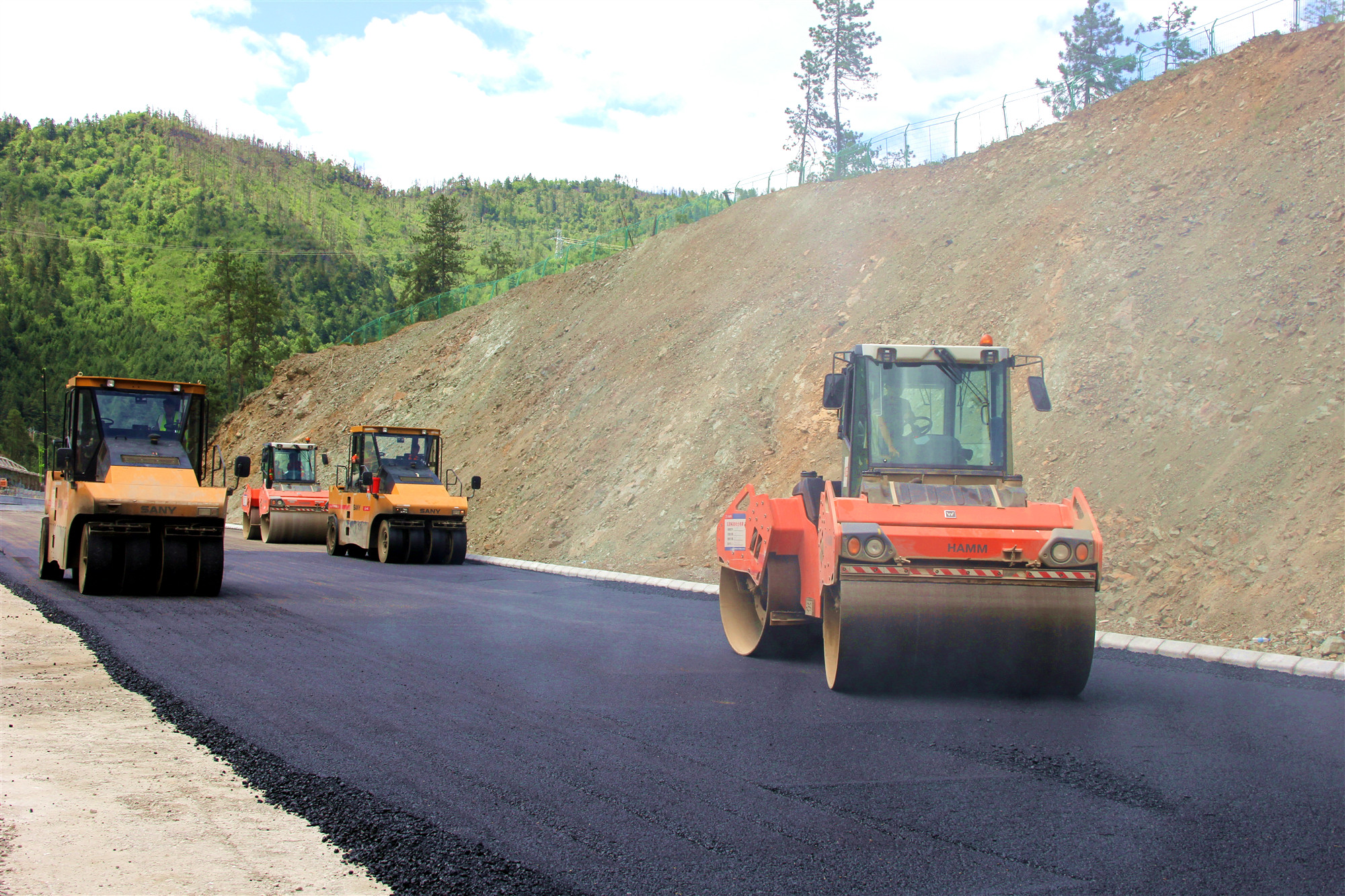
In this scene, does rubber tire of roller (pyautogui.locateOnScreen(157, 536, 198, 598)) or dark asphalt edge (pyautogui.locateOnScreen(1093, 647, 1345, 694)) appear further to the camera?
rubber tire of roller (pyautogui.locateOnScreen(157, 536, 198, 598))

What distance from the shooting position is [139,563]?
14078mm

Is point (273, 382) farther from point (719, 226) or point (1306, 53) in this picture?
point (1306, 53)

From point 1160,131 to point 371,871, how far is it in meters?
24.2

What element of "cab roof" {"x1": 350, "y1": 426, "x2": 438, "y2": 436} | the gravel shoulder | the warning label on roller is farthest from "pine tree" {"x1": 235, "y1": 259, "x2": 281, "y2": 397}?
the gravel shoulder

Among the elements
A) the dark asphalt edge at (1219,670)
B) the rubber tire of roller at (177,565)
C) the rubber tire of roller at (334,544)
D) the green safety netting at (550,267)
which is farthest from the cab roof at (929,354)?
the green safety netting at (550,267)

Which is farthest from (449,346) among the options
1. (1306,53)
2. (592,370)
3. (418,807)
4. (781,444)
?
(418,807)

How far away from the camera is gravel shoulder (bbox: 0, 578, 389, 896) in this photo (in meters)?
4.14

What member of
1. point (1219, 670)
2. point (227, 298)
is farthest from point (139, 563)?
point (227, 298)

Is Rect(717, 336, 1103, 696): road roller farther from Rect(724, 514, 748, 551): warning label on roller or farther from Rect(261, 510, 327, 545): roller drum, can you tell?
Rect(261, 510, 327, 545): roller drum

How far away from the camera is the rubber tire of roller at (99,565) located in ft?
45.4

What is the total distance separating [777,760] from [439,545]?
55.0 ft

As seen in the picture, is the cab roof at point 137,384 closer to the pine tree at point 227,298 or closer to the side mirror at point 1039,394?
the side mirror at point 1039,394

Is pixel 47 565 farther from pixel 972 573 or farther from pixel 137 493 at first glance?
pixel 972 573

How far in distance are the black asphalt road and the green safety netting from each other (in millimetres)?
31928
